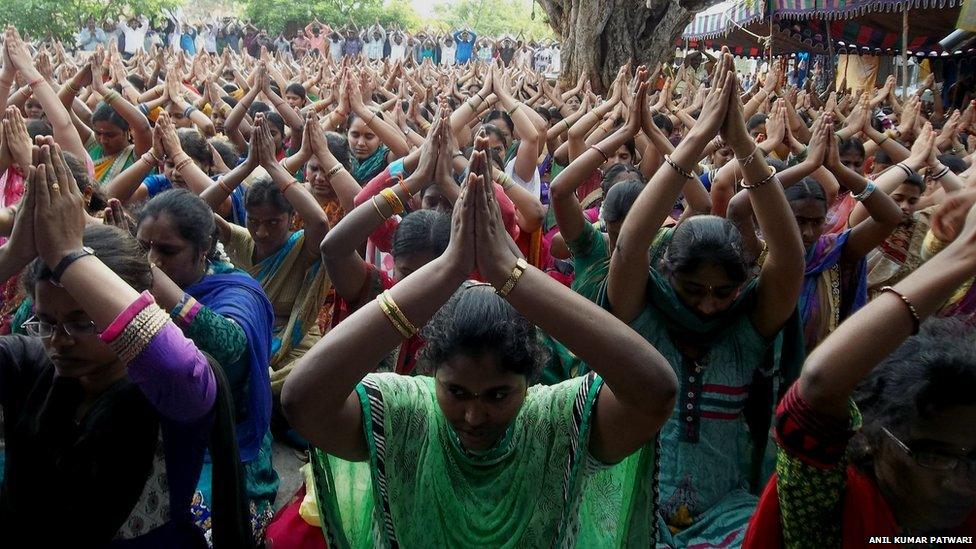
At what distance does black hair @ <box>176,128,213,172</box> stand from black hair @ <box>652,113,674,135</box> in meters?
3.50

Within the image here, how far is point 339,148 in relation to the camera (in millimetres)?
5113

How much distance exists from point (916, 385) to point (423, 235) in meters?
1.81

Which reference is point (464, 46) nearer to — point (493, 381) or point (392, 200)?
point (392, 200)

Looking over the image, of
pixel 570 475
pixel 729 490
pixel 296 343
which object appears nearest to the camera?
pixel 570 475

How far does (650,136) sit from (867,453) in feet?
8.42

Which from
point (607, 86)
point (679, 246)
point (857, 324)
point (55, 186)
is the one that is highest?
point (55, 186)

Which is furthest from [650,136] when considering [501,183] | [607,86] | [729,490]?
[607,86]

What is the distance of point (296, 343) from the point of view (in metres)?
3.84

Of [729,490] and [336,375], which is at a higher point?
[336,375]

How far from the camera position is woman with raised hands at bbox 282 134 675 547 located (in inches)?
67.5

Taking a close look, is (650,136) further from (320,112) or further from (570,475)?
(320,112)

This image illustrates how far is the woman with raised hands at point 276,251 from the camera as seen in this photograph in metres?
3.61

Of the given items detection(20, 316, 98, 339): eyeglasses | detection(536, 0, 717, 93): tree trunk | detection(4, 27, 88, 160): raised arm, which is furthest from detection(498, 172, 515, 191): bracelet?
detection(536, 0, 717, 93): tree trunk

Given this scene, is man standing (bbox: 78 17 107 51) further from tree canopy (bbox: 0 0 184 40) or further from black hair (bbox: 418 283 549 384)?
black hair (bbox: 418 283 549 384)
